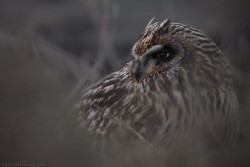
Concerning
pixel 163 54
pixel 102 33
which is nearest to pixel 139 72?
pixel 163 54

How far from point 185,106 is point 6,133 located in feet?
3.52

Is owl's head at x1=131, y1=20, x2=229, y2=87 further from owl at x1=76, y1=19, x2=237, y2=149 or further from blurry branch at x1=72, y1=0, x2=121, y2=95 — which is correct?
blurry branch at x1=72, y1=0, x2=121, y2=95

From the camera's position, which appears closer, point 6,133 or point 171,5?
point 6,133

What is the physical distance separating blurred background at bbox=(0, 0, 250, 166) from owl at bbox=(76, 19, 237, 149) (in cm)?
13

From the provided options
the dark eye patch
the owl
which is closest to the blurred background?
the owl

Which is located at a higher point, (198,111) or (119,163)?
(198,111)

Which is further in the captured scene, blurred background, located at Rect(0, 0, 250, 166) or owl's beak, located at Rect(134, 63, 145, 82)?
owl's beak, located at Rect(134, 63, 145, 82)

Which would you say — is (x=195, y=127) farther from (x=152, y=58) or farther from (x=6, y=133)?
(x=6, y=133)

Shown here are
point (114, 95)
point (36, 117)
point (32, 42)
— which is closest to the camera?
point (36, 117)

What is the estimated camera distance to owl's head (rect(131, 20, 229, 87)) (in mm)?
3172

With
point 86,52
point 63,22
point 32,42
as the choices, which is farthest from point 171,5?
point 32,42

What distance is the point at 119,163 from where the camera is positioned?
2.65 metres

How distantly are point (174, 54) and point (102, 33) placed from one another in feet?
1.27

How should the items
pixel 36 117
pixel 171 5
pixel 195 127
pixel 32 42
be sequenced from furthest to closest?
1. pixel 171 5
2. pixel 195 127
3. pixel 32 42
4. pixel 36 117
